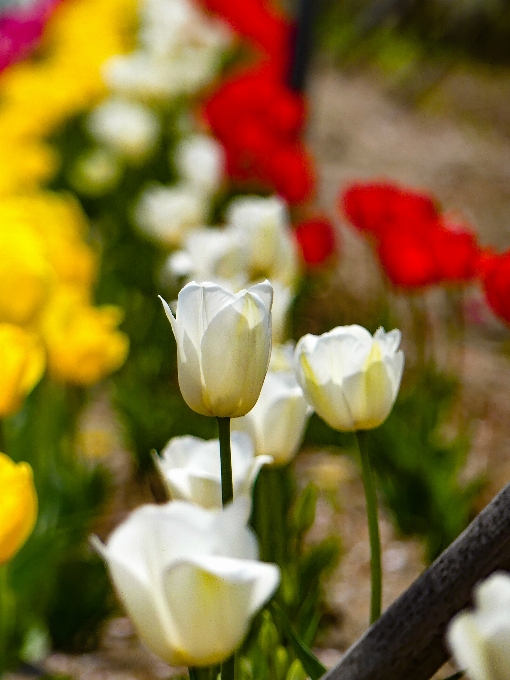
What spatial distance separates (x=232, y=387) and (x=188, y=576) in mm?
130

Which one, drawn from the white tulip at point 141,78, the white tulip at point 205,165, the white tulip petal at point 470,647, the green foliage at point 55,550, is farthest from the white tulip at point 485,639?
the white tulip at point 141,78

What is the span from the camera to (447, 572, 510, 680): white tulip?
1.23 feet

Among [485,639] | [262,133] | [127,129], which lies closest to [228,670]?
[485,639]

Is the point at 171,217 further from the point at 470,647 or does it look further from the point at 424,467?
the point at 470,647


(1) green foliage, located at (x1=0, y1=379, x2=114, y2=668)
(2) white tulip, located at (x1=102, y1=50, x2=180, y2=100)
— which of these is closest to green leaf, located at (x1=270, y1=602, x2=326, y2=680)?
(1) green foliage, located at (x1=0, y1=379, x2=114, y2=668)

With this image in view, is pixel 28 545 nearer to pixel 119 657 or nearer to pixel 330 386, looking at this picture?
pixel 119 657

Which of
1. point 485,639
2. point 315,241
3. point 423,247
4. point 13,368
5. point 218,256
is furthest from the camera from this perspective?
point 315,241

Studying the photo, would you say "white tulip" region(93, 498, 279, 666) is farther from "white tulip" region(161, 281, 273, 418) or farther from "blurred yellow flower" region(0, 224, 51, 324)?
"blurred yellow flower" region(0, 224, 51, 324)

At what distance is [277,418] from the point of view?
62cm

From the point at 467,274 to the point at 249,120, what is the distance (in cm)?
88

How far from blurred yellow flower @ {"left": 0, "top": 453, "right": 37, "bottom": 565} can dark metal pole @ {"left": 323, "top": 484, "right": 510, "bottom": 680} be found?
21 cm

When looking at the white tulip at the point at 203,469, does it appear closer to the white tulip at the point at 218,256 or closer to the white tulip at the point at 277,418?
the white tulip at the point at 277,418

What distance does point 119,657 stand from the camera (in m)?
1.13

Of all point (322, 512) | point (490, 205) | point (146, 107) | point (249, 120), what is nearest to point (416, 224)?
point (322, 512)
